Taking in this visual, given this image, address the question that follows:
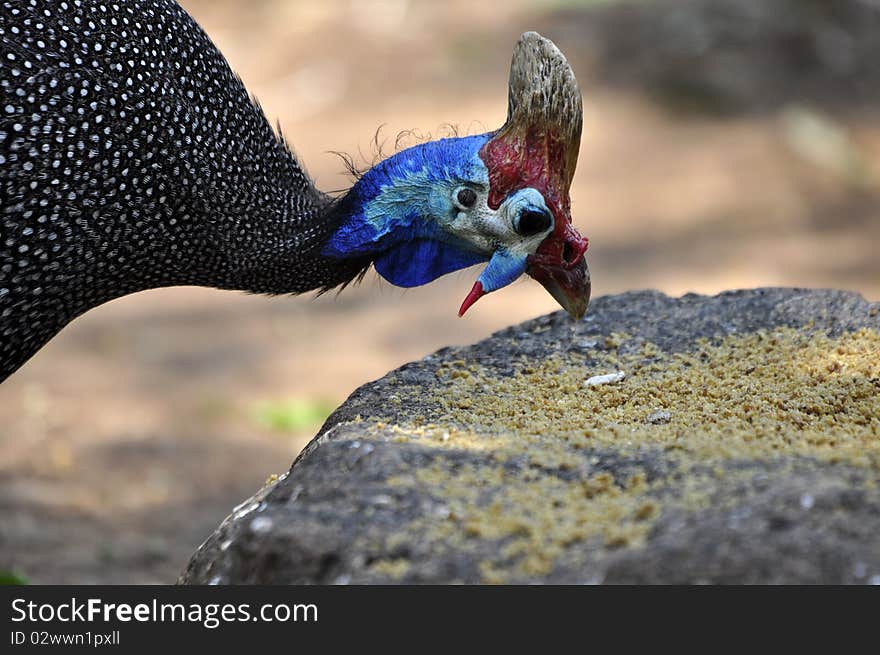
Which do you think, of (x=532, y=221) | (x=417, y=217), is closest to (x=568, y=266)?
(x=532, y=221)

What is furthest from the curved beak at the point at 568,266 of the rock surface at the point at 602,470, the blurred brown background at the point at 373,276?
the blurred brown background at the point at 373,276

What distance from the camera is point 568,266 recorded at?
354 cm

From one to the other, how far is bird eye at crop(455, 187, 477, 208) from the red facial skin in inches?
2.4

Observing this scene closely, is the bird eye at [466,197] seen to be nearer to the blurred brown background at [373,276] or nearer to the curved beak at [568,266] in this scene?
the curved beak at [568,266]

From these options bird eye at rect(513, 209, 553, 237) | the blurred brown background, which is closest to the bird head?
bird eye at rect(513, 209, 553, 237)

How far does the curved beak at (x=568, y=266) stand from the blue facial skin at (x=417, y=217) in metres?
0.09

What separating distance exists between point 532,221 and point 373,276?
3324 mm

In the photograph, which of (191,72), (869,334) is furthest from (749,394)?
(191,72)

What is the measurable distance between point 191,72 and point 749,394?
1.94 metres

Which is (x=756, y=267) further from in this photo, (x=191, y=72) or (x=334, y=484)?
(x=334, y=484)

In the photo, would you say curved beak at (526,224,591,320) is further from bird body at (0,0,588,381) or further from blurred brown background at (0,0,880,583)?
blurred brown background at (0,0,880,583)

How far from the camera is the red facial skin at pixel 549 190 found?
3520 mm

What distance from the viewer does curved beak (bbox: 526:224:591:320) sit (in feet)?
11.5

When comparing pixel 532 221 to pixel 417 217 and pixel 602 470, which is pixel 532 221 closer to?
pixel 417 217
